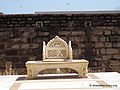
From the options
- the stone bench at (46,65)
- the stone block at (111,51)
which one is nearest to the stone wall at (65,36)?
the stone block at (111,51)

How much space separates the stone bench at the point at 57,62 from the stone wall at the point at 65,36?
6.83ft

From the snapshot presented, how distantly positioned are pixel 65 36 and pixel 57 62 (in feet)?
8.57

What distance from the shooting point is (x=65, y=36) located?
756cm

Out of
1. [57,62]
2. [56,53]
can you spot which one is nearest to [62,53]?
[56,53]

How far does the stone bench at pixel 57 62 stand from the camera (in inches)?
200

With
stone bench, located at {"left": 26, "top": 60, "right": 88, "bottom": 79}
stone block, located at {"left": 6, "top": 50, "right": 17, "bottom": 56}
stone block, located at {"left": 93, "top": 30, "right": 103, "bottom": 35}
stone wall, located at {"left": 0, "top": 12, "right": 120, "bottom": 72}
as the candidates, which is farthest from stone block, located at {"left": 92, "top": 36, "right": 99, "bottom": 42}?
stone block, located at {"left": 6, "top": 50, "right": 17, "bottom": 56}

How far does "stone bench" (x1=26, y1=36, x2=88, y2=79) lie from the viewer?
5078 millimetres

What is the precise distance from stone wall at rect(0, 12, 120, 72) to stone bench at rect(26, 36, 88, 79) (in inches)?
82.0

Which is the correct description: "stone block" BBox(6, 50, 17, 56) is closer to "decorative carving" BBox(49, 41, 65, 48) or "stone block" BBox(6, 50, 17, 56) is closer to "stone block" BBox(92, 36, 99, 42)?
"decorative carving" BBox(49, 41, 65, 48)

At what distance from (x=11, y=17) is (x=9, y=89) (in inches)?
164

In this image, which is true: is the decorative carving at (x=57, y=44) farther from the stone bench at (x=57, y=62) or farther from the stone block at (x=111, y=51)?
the stone block at (x=111, y=51)

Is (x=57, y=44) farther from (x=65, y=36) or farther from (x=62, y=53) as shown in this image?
(x=65, y=36)

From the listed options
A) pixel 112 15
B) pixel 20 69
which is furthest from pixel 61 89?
pixel 112 15

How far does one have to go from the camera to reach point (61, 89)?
391 centimetres
